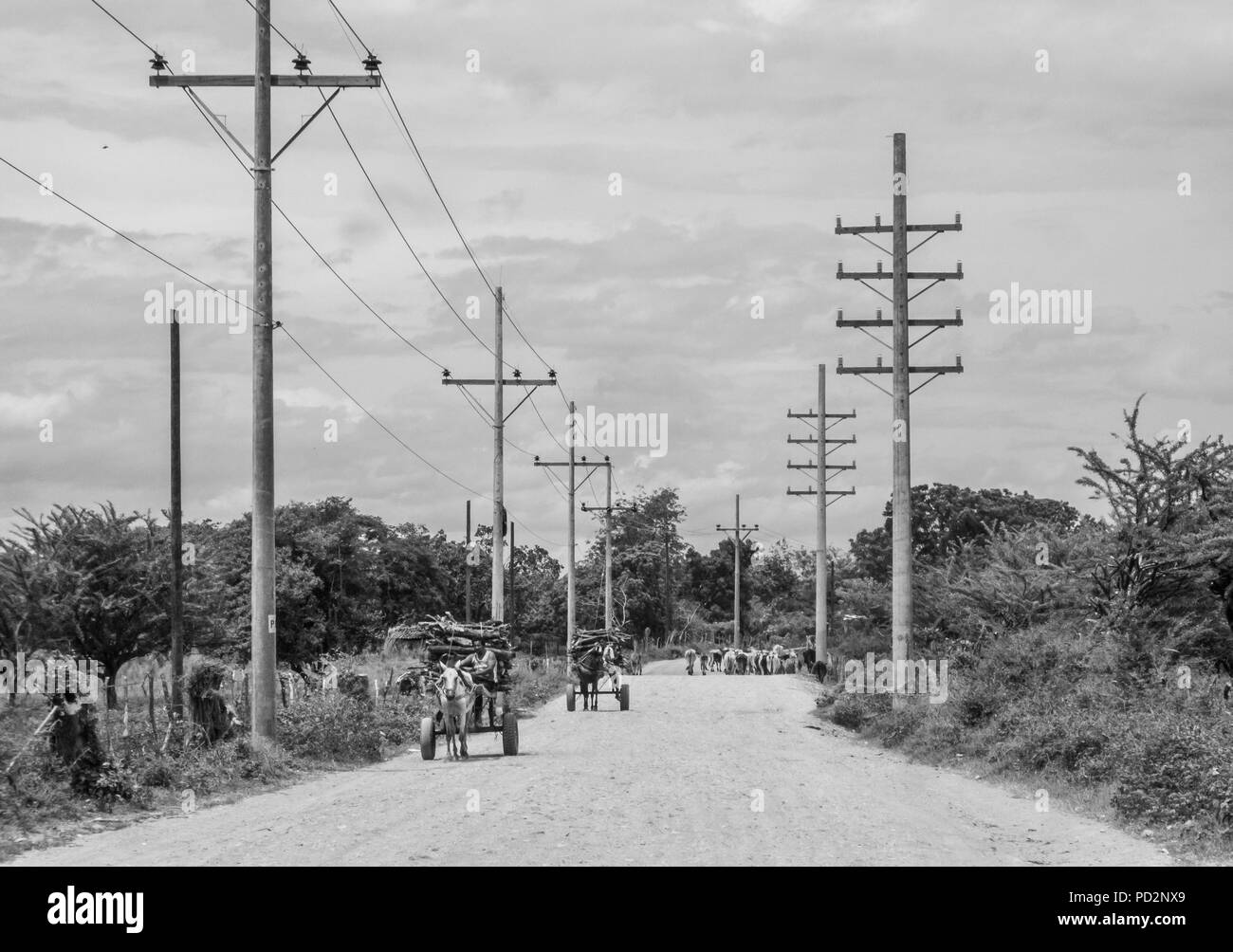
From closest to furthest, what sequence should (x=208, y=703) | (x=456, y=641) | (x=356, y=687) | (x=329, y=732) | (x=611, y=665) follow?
(x=208, y=703)
(x=329, y=732)
(x=456, y=641)
(x=356, y=687)
(x=611, y=665)

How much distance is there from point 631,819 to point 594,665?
24475 millimetres

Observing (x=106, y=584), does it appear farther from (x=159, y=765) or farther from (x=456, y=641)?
(x=159, y=765)

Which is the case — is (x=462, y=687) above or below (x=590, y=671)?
above

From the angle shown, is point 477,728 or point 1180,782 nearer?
point 1180,782

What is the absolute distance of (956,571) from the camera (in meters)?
39.3

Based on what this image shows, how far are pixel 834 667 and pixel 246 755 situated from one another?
129ft

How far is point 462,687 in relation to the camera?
24.9 meters

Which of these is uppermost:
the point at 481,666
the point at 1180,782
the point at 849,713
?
the point at 481,666

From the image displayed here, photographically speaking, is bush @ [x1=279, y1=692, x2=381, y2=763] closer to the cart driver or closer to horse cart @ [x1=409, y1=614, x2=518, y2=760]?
horse cart @ [x1=409, y1=614, x2=518, y2=760]

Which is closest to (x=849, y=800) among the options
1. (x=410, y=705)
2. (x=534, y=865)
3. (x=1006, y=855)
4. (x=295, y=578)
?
(x=1006, y=855)

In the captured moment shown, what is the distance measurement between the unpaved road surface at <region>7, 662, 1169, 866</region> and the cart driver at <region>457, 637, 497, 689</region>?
1.55 m

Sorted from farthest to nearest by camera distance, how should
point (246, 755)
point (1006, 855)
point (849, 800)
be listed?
point (246, 755) < point (849, 800) < point (1006, 855)

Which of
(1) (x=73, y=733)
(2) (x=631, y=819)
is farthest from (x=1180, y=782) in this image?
(1) (x=73, y=733)
